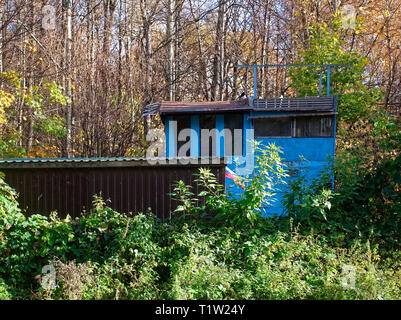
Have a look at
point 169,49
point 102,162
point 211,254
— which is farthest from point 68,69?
point 211,254

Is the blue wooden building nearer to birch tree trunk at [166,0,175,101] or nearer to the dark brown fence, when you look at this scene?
the dark brown fence

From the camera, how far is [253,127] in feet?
39.7

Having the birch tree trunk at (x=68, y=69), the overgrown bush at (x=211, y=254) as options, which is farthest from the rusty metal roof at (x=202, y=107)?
the overgrown bush at (x=211, y=254)

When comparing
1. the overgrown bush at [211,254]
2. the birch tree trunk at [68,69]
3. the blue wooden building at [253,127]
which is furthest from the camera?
the birch tree trunk at [68,69]

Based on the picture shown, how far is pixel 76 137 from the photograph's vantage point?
16469mm

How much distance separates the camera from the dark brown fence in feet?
30.3

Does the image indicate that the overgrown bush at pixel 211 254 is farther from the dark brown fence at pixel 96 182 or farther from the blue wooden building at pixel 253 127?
the blue wooden building at pixel 253 127

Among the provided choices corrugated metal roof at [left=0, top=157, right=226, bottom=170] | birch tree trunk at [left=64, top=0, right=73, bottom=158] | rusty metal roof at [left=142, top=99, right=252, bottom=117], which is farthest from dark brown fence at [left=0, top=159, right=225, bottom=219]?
birch tree trunk at [left=64, top=0, right=73, bottom=158]

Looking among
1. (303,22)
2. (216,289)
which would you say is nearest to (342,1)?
(303,22)

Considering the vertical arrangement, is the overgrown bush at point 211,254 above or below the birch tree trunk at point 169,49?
below

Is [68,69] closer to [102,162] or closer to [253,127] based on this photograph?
[102,162]

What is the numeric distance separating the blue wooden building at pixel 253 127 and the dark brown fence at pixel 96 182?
248 cm

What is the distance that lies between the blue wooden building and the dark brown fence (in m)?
2.48

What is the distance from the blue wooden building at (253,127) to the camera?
1176cm
